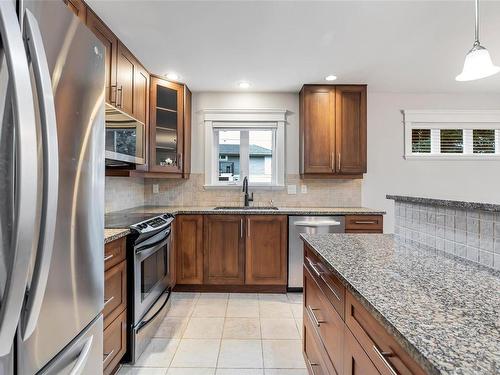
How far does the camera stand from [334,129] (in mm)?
3461

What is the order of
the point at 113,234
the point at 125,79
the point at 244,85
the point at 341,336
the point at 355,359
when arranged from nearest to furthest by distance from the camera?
the point at 355,359 < the point at 341,336 < the point at 113,234 < the point at 125,79 < the point at 244,85

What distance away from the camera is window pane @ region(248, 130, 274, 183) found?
388 cm

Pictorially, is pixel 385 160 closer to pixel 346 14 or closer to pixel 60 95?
pixel 346 14

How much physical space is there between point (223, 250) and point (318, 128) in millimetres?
1812

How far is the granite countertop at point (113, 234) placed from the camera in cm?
165

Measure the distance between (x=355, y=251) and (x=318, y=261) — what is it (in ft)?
0.64

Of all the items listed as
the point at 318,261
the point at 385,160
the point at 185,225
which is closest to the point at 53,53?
the point at 318,261

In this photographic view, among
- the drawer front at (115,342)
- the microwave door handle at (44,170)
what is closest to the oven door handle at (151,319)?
the drawer front at (115,342)

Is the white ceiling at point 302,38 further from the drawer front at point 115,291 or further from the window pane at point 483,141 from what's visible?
the drawer front at point 115,291

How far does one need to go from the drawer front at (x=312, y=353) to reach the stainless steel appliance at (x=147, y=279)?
1.14 meters

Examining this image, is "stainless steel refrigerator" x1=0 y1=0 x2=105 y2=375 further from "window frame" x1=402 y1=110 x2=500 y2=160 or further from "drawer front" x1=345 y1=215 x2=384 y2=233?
"window frame" x1=402 y1=110 x2=500 y2=160

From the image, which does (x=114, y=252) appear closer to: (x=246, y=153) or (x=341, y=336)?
(x=341, y=336)

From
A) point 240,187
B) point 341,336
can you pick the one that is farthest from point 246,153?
point 341,336

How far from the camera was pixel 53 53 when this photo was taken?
2.87 feet
